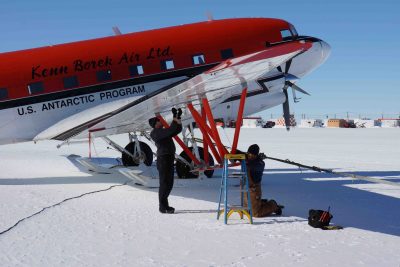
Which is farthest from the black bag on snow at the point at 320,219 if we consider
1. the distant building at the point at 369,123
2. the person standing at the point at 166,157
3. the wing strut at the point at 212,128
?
the distant building at the point at 369,123

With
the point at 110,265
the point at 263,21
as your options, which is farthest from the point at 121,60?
the point at 110,265

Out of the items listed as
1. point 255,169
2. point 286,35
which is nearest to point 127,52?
point 286,35

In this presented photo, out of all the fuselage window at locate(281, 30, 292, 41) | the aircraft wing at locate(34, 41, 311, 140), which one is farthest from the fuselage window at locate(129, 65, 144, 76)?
the fuselage window at locate(281, 30, 292, 41)

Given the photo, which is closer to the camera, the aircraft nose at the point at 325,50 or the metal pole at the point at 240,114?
the metal pole at the point at 240,114

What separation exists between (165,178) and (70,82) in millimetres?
→ 6114

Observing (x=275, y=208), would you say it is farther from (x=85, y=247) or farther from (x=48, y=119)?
(x=48, y=119)

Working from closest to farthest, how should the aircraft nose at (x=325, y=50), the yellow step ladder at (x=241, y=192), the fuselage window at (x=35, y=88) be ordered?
the yellow step ladder at (x=241, y=192) → the fuselage window at (x=35, y=88) → the aircraft nose at (x=325, y=50)

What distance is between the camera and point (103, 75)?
13.8 metres

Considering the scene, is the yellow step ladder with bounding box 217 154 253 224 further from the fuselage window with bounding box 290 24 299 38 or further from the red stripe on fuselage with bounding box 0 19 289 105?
the fuselage window with bounding box 290 24 299 38

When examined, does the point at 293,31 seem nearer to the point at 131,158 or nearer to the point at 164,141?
the point at 131,158

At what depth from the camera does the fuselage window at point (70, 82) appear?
44.5 feet

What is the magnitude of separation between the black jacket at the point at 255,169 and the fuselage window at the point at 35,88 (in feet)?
25.6

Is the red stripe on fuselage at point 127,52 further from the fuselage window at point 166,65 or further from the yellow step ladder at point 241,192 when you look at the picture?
the yellow step ladder at point 241,192

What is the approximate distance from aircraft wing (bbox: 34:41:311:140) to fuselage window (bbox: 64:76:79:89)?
950 mm
